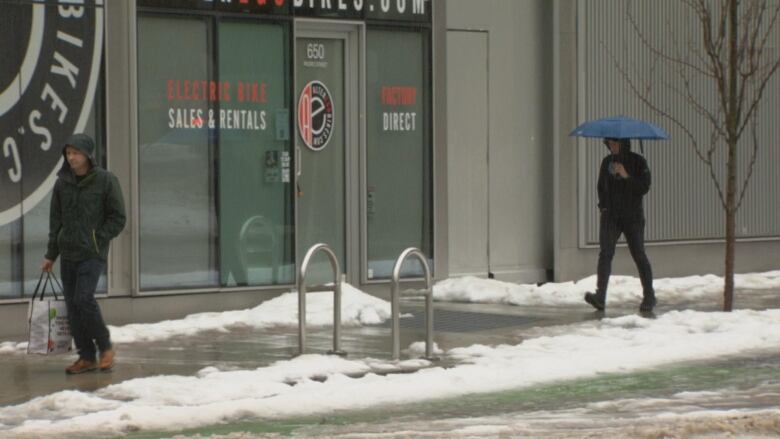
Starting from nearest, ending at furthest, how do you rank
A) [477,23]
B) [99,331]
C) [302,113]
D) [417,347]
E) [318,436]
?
[318,436] < [99,331] < [417,347] < [302,113] < [477,23]

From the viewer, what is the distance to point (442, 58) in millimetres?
18656

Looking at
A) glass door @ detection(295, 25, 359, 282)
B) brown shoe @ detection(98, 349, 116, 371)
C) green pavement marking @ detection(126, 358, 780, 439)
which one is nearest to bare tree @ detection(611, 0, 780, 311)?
glass door @ detection(295, 25, 359, 282)

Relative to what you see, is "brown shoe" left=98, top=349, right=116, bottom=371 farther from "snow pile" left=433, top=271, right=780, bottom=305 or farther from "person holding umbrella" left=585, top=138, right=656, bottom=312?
"snow pile" left=433, top=271, right=780, bottom=305

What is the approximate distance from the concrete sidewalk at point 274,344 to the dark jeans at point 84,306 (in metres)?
0.24

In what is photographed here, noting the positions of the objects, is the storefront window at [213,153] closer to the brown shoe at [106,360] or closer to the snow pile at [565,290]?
the snow pile at [565,290]

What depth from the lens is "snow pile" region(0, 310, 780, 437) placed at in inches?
398

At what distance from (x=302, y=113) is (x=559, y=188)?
4.14 metres

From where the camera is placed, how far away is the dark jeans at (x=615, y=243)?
54.3ft

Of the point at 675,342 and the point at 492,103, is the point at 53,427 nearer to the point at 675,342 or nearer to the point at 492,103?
the point at 675,342

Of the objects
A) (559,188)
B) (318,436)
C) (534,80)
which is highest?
(534,80)

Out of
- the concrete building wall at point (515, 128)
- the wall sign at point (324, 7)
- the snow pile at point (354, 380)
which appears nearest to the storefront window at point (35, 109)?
the wall sign at point (324, 7)

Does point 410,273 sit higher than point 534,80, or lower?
lower

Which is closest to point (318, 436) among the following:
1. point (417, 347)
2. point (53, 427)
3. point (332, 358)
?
point (53, 427)

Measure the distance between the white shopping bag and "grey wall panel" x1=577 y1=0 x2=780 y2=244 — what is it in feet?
30.9
